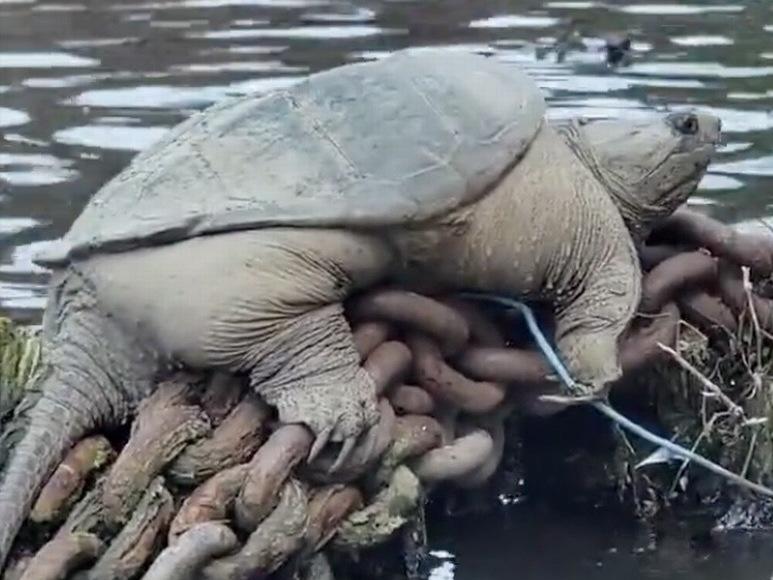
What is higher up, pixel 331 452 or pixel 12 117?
pixel 331 452

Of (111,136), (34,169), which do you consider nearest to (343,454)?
(34,169)

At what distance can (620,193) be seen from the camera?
20.2 ft

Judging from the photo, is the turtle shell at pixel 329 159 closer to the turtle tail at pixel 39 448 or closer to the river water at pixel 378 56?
the turtle tail at pixel 39 448

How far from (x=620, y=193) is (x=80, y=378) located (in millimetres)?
1848

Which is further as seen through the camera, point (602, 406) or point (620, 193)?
point (620, 193)

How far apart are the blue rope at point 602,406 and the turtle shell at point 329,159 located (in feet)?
1.34

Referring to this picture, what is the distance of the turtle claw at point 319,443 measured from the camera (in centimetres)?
532

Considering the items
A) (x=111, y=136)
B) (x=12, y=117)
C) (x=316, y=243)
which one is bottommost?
(x=12, y=117)

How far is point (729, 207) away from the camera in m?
9.62

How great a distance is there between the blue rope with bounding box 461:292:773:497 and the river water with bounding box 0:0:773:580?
349mm

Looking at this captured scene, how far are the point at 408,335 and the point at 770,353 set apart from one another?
1265mm

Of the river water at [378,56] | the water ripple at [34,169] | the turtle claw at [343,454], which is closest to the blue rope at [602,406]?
the river water at [378,56]

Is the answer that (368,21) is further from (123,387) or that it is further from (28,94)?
(123,387)

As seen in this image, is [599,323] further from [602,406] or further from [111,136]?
[111,136]
